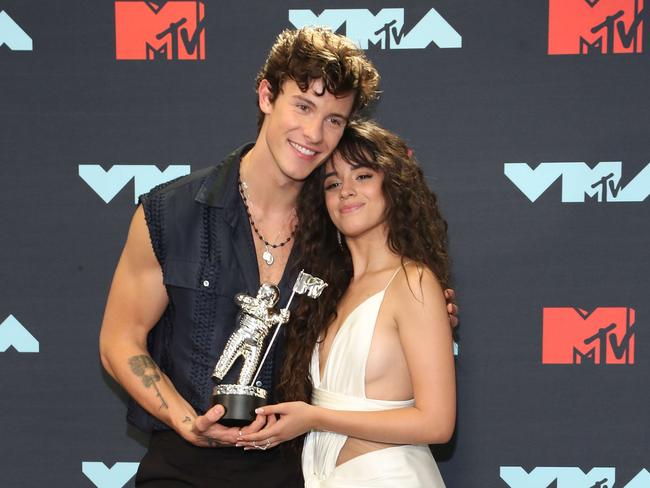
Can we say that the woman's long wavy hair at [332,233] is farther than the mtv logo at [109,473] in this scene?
No

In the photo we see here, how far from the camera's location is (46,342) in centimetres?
231

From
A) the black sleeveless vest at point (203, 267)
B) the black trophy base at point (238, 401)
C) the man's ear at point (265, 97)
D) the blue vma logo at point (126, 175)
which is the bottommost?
the black trophy base at point (238, 401)

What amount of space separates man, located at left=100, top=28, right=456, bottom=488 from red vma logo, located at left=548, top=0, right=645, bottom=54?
2.43 feet

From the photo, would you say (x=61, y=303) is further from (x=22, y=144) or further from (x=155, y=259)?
(x=155, y=259)

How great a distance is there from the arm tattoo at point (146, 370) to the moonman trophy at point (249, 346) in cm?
19

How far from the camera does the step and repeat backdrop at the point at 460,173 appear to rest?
218 cm

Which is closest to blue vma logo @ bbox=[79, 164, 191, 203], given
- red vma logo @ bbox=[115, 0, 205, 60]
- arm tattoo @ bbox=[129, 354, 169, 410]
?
red vma logo @ bbox=[115, 0, 205, 60]

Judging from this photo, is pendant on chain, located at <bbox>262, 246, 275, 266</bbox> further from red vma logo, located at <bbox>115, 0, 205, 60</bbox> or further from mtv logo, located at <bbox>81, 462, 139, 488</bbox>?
mtv logo, located at <bbox>81, 462, 139, 488</bbox>

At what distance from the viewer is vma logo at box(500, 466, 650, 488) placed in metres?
2.29

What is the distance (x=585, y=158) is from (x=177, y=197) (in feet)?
4.16

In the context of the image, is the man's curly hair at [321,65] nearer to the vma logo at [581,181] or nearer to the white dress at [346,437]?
the white dress at [346,437]

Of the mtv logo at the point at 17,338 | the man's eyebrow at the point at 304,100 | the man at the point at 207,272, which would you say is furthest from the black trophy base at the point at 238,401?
the mtv logo at the point at 17,338

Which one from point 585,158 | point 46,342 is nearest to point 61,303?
point 46,342

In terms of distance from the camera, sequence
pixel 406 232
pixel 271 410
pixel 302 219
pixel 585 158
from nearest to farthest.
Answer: pixel 271 410 → pixel 406 232 → pixel 302 219 → pixel 585 158
